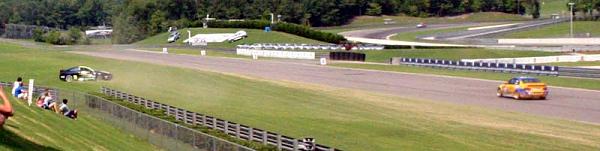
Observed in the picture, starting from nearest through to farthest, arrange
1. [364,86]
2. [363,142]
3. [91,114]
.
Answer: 1. [363,142]
2. [91,114]
3. [364,86]

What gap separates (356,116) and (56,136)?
15942mm

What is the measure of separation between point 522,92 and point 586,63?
34.6 meters

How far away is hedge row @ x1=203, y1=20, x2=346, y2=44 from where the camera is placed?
118 metres

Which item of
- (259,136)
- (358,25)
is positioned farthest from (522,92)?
(358,25)

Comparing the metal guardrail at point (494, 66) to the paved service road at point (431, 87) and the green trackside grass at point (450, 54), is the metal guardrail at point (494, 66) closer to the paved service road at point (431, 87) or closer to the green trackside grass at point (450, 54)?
the paved service road at point (431, 87)

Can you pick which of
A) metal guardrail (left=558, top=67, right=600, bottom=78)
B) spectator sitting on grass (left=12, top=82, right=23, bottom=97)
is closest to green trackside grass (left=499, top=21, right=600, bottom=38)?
metal guardrail (left=558, top=67, right=600, bottom=78)

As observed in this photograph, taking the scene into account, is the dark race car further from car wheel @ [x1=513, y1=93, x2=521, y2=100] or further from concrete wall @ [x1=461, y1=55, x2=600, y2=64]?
concrete wall @ [x1=461, y1=55, x2=600, y2=64]

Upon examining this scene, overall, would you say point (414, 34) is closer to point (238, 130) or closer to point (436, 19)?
point (436, 19)

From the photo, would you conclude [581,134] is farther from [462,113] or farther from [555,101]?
[555,101]

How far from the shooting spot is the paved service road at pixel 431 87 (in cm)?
3909

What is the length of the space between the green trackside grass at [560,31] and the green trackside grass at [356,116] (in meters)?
68.8

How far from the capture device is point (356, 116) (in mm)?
36500

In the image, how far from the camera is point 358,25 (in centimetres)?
18200

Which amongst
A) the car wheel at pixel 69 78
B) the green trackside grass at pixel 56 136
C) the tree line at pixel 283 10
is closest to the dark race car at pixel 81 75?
→ the car wheel at pixel 69 78
